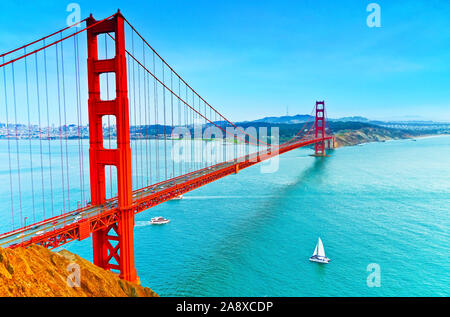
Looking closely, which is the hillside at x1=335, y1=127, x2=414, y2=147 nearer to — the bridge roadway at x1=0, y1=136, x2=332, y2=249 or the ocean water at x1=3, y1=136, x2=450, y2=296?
the ocean water at x1=3, y1=136, x2=450, y2=296

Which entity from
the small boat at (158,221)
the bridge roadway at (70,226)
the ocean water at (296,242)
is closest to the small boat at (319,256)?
the ocean water at (296,242)

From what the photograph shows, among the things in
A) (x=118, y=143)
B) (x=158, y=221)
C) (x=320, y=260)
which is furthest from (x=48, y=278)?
(x=158, y=221)

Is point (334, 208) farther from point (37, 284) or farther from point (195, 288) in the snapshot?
point (37, 284)

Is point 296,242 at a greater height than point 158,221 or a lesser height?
lesser

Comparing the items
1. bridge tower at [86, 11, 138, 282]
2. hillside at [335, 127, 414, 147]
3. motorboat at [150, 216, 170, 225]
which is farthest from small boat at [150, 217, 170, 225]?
hillside at [335, 127, 414, 147]

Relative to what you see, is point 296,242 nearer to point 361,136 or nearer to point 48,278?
point 48,278
